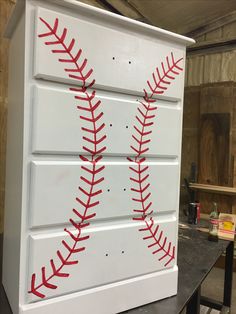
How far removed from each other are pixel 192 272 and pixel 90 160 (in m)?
0.84

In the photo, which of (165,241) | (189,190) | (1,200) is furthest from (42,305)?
(189,190)

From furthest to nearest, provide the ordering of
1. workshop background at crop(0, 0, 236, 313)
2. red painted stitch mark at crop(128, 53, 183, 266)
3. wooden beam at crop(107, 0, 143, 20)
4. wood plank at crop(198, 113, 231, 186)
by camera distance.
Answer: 1. wood plank at crop(198, 113, 231, 186)
2. workshop background at crop(0, 0, 236, 313)
3. wooden beam at crop(107, 0, 143, 20)
4. red painted stitch mark at crop(128, 53, 183, 266)

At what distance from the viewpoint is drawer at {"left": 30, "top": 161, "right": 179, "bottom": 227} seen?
773mm

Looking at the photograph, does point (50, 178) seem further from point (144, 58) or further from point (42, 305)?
point (144, 58)

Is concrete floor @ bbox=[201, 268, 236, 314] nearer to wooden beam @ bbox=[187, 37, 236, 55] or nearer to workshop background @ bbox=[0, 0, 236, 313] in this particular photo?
workshop background @ bbox=[0, 0, 236, 313]

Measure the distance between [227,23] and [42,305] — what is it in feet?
10.4

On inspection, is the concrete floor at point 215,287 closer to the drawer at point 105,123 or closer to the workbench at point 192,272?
the workbench at point 192,272

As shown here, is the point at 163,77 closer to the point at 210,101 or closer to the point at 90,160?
the point at 90,160

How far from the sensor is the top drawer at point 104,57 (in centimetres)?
76

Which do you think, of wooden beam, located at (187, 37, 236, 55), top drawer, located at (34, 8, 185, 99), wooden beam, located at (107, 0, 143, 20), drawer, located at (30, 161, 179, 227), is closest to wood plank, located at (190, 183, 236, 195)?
wooden beam, located at (187, 37, 236, 55)

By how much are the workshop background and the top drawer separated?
1.87m

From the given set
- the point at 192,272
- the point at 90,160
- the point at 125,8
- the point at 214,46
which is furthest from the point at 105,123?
the point at 214,46

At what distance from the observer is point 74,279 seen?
84 cm

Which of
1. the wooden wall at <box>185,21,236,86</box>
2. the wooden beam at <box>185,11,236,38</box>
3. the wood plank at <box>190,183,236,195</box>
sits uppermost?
the wooden beam at <box>185,11,236,38</box>
